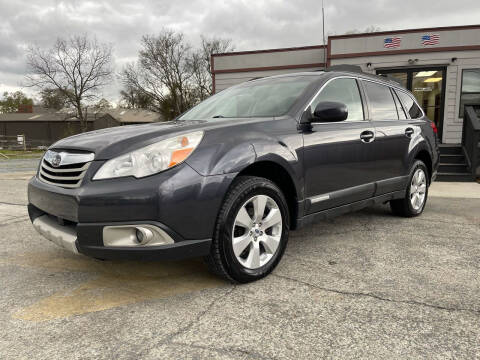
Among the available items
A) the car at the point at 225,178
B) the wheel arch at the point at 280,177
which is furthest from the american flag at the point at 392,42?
the wheel arch at the point at 280,177

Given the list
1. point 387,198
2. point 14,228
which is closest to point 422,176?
point 387,198

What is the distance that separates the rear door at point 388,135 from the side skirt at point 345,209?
73 mm

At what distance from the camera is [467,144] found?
945cm

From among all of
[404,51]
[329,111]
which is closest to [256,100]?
[329,111]

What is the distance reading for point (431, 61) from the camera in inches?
488

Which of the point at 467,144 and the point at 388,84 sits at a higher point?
the point at 388,84

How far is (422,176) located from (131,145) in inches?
156

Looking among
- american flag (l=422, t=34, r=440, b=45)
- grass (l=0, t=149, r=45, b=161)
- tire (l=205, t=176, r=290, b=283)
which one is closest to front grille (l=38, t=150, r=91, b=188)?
tire (l=205, t=176, r=290, b=283)

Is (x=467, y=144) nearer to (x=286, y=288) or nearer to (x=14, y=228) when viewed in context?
(x=286, y=288)

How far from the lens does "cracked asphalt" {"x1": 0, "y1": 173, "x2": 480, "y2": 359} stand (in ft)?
6.65

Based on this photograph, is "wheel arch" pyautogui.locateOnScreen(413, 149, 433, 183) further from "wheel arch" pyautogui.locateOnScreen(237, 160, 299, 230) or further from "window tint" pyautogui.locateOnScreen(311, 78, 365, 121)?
"wheel arch" pyautogui.locateOnScreen(237, 160, 299, 230)

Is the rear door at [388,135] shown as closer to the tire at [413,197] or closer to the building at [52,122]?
the tire at [413,197]

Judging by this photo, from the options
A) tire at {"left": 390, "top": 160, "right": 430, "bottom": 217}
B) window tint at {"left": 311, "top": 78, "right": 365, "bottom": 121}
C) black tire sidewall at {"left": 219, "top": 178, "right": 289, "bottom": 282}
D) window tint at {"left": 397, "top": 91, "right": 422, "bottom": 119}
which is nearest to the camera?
black tire sidewall at {"left": 219, "top": 178, "right": 289, "bottom": 282}

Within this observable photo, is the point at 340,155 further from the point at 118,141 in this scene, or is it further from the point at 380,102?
the point at 118,141
